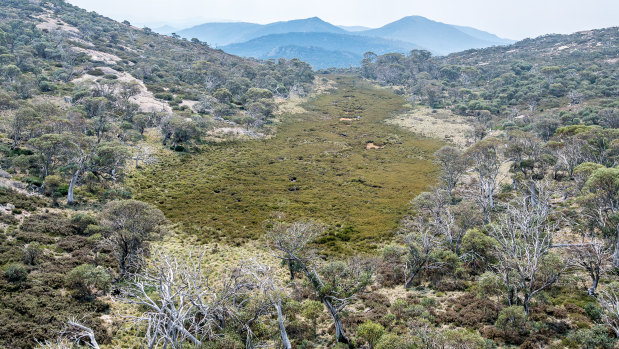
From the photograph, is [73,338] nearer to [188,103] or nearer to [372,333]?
[372,333]

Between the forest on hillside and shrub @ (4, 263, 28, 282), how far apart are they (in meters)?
0.12

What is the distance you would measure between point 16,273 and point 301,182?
127 ft

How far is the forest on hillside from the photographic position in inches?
683

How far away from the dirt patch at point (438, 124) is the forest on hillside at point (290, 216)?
1.19 metres

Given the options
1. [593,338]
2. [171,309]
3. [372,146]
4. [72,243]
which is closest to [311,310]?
[171,309]

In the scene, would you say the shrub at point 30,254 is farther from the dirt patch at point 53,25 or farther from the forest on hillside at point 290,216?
the dirt patch at point 53,25

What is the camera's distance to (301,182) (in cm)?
5394

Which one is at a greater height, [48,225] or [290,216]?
[48,225]

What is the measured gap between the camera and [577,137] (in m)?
Result: 41.1

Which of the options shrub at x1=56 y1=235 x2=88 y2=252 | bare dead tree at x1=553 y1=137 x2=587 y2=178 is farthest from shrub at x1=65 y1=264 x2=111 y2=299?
bare dead tree at x1=553 y1=137 x2=587 y2=178

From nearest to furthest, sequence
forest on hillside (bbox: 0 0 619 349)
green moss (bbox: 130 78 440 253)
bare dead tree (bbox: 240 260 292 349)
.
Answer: bare dead tree (bbox: 240 260 292 349) → forest on hillside (bbox: 0 0 619 349) → green moss (bbox: 130 78 440 253)

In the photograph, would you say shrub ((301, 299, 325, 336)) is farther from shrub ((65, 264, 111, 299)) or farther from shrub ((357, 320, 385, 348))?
shrub ((65, 264, 111, 299))

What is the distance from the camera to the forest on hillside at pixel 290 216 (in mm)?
17344

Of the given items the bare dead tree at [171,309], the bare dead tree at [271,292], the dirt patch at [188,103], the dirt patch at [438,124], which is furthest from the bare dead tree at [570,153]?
the dirt patch at [188,103]
